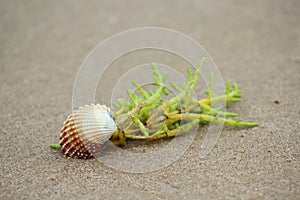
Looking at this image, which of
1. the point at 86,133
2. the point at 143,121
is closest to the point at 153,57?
the point at 143,121

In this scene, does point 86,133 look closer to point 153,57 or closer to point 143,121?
point 143,121

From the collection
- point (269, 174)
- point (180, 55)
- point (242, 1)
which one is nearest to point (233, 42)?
point (180, 55)

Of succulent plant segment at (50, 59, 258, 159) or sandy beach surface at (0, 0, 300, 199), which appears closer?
sandy beach surface at (0, 0, 300, 199)

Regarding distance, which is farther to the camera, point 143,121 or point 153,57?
point 153,57

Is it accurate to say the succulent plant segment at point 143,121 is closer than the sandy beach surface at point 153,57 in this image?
No
